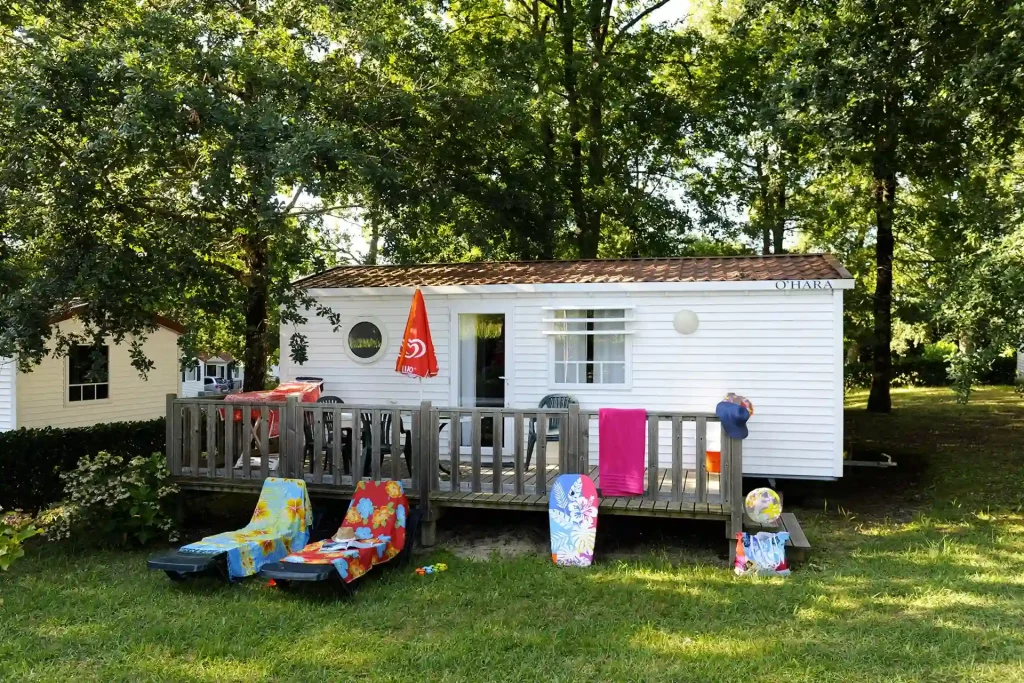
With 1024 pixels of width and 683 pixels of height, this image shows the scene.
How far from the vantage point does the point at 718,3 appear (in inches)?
658

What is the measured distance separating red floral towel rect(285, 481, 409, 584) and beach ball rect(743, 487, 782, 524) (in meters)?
2.75

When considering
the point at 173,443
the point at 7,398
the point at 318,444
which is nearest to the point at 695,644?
the point at 318,444

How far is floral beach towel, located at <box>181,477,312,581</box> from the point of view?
18.2 feet

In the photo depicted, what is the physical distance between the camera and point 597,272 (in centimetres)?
837

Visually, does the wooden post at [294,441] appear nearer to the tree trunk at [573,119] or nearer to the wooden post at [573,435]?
the wooden post at [573,435]

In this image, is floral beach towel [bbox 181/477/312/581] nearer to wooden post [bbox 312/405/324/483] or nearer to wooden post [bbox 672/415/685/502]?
wooden post [bbox 312/405/324/483]

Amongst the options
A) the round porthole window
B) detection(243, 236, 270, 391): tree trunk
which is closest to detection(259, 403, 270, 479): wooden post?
detection(243, 236, 270, 391): tree trunk

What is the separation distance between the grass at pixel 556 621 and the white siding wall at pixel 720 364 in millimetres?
1059

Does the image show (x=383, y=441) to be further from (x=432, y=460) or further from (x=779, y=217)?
(x=779, y=217)

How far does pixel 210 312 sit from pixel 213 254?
1.42 meters

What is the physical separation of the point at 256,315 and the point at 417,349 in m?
4.46

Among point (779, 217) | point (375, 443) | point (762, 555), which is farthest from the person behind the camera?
point (779, 217)

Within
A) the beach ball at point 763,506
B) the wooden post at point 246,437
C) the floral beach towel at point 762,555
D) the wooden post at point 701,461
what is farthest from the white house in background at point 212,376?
the floral beach towel at point 762,555

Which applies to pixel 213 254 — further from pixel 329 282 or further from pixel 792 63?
pixel 792 63
